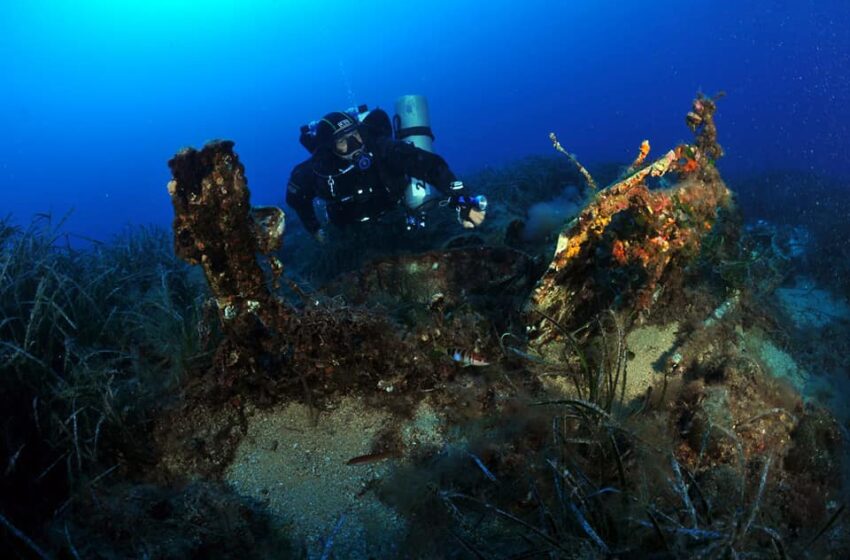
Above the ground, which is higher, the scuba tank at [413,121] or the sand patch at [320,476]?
the scuba tank at [413,121]

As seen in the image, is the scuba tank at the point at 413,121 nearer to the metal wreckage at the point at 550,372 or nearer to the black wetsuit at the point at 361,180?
the black wetsuit at the point at 361,180

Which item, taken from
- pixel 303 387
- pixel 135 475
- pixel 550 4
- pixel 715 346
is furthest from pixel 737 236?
pixel 550 4

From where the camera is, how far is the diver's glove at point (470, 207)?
5.34 metres

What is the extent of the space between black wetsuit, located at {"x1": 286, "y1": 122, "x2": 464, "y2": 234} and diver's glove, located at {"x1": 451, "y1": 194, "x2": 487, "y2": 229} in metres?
1.34

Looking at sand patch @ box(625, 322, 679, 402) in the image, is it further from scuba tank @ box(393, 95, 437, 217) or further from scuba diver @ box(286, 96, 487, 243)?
scuba tank @ box(393, 95, 437, 217)

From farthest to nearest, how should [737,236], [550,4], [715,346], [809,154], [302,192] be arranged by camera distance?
1. [550,4]
2. [809,154]
3. [302,192]
4. [737,236]
5. [715,346]

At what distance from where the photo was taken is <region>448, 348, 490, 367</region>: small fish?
317 centimetres

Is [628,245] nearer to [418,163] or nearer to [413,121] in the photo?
[418,163]

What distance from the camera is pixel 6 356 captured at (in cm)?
302

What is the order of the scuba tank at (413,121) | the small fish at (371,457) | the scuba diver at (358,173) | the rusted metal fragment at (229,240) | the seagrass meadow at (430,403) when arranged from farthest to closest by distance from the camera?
the scuba tank at (413,121), the scuba diver at (358,173), the small fish at (371,457), the rusted metal fragment at (229,240), the seagrass meadow at (430,403)

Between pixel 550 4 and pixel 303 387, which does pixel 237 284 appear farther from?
pixel 550 4

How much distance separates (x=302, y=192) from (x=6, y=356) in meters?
4.99

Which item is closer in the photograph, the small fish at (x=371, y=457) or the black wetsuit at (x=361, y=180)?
the small fish at (x=371, y=457)

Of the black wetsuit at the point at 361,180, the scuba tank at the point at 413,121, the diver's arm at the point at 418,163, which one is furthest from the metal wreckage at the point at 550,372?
the scuba tank at the point at 413,121
